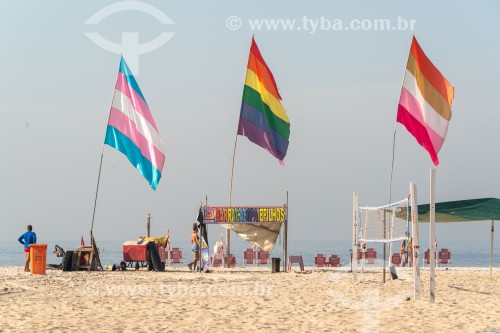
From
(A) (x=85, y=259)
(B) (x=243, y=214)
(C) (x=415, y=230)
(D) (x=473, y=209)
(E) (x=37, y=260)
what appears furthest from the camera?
(B) (x=243, y=214)

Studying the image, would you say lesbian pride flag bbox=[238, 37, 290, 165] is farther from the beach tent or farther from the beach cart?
the beach tent

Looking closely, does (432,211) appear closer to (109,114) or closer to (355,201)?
(355,201)

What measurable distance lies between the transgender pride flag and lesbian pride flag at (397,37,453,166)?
9.35 m

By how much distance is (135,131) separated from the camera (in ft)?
100

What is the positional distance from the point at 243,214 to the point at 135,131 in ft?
15.6

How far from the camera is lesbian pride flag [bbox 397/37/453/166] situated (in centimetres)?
2538

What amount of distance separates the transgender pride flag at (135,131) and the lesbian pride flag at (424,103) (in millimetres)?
9347

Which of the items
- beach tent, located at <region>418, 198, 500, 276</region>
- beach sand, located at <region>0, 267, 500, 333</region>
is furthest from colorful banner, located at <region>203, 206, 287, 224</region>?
beach tent, located at <region>418, 198, 500, 276</region>

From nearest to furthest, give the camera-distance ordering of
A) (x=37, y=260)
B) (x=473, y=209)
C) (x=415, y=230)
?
1. (x=415, y=230)
2. (x=37, y=260)
3. (x=473, y=209)

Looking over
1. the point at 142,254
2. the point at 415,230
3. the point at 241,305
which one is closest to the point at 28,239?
the point at 142,254

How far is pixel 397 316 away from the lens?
1669 cm

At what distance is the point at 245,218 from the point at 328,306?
1228cm

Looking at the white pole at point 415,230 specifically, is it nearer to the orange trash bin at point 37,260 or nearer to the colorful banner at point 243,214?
the colorful banner at point 243,214

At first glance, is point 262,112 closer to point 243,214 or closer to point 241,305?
point 243,214
